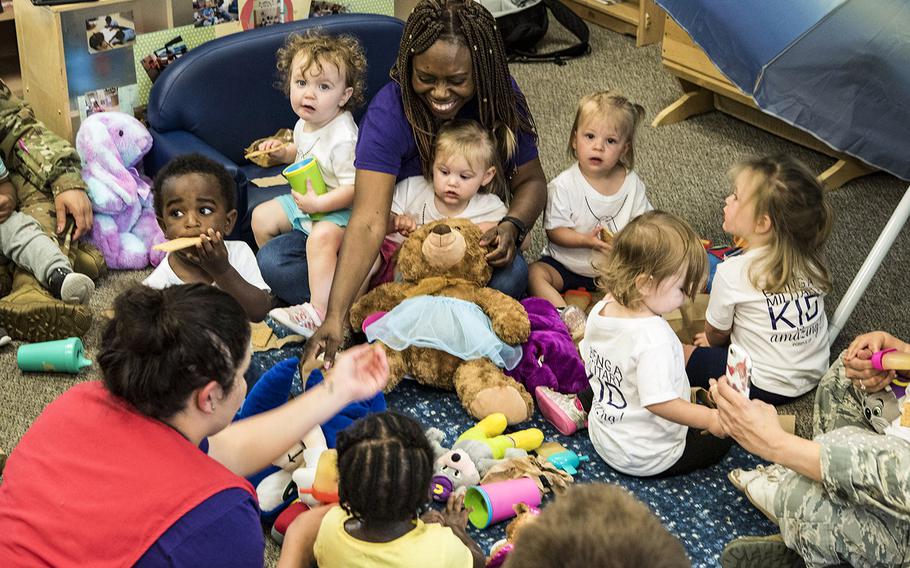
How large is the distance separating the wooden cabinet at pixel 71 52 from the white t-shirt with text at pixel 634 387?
5.74 feet

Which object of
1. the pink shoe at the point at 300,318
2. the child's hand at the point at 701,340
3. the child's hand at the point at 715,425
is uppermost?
the child's hand at the point at 715,425

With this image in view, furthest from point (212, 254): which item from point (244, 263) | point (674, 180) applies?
point (674, 180)

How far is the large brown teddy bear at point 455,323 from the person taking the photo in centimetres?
256

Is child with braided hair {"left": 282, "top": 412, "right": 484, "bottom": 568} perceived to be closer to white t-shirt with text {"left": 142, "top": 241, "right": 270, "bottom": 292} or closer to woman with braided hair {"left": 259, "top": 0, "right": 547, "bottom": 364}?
woman with braided hair {"left": 259, "top": 0, "right": 547, "bottom": 364}

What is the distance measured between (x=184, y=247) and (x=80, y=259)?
28.5 inches

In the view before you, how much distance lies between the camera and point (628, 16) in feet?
16.5

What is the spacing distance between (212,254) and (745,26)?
1315 millimetres

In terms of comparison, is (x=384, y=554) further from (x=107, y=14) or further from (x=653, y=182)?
(x=653, y=182)

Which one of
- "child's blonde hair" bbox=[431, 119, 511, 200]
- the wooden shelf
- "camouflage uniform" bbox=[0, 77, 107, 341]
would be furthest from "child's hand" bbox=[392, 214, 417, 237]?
the wooden shelf

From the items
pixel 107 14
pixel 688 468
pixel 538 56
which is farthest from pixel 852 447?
pixel 538 56

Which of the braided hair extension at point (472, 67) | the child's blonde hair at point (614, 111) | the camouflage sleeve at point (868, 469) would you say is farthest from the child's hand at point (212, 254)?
the camouflage sleeve at point (868, 469)

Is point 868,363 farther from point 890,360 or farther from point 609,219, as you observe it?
point 609,219

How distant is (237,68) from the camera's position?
10.8 ft

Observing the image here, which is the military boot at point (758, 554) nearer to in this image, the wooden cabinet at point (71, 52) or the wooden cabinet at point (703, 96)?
the wooden cabinet at point (703, 96)
